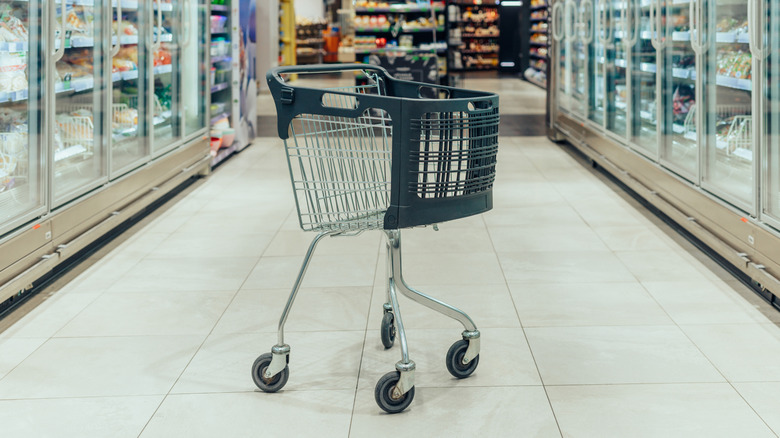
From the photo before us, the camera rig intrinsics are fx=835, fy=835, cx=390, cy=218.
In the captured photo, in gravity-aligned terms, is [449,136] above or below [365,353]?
above

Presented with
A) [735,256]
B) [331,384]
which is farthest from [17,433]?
[735,256]

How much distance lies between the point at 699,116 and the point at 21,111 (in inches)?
134

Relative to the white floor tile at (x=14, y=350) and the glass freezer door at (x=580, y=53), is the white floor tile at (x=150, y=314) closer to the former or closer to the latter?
the white floor tile at (x=14, y=350)

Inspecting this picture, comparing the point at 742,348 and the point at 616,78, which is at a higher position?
the point at 616,78

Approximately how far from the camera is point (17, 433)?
2.38 m

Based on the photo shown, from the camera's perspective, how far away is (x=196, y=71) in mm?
6949

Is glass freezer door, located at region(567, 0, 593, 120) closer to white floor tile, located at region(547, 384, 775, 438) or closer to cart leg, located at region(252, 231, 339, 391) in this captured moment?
white floor tile, located at region(547, 384, 775, 438)

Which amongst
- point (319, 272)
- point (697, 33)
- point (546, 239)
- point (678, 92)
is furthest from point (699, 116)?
point (319, 272)

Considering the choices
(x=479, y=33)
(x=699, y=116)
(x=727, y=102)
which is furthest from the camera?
(x=479, y=33)

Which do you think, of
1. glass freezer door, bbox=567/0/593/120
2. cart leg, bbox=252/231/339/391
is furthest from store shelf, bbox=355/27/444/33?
cart leg, bbox=252/231/339/391

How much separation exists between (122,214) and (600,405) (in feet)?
10.2

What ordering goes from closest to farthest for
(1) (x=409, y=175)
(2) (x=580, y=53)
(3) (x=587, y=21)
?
(1) (x=409, y=175), (3) (x=587, y=21), (2) (x=580, y=53)

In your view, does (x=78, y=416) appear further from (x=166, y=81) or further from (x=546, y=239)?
(x=166, y=81)

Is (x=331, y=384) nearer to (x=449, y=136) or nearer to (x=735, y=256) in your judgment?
(x=449, y=136)
